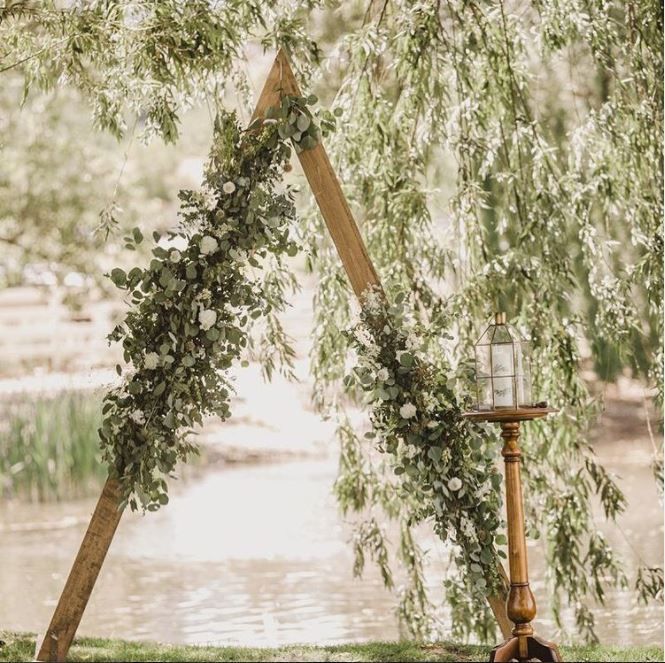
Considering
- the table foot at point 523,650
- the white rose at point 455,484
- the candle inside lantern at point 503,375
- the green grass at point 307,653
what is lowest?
the green grass at point 307,653

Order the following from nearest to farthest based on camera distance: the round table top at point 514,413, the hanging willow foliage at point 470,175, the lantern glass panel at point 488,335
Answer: the round table top at point 514,413 → the lantern glass panel at point 488,335 → the hanging willow foliage at point 470,175

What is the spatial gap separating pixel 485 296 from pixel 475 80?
1.01m

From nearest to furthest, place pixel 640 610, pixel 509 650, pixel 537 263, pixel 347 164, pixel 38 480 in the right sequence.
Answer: pixel 509 650 → pixel 537 263 → pixel 347 164 → pixel 640 610 → pixel 38 480

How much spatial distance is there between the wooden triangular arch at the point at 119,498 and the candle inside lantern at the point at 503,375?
1.97 feet

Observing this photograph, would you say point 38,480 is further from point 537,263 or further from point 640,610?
point 537,263

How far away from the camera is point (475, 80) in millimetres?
5316

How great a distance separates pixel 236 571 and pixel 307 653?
14.3 ft

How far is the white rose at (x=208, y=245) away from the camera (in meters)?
4.06

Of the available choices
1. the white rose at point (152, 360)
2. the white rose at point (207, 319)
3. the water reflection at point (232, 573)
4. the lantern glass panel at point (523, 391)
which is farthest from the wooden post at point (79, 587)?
the water reflection at point (232, 573)

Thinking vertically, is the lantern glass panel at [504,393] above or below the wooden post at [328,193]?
below

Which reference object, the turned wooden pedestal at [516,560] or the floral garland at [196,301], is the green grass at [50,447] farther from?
the turned wooden pedestal at [516,560]

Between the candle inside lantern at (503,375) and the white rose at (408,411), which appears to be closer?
the candle inside lantern at (503,375)

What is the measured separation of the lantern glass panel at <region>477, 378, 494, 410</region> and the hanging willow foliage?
0.69 metres

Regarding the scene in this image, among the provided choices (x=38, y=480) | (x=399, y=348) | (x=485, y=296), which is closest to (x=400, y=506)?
(x=485, y=296)
